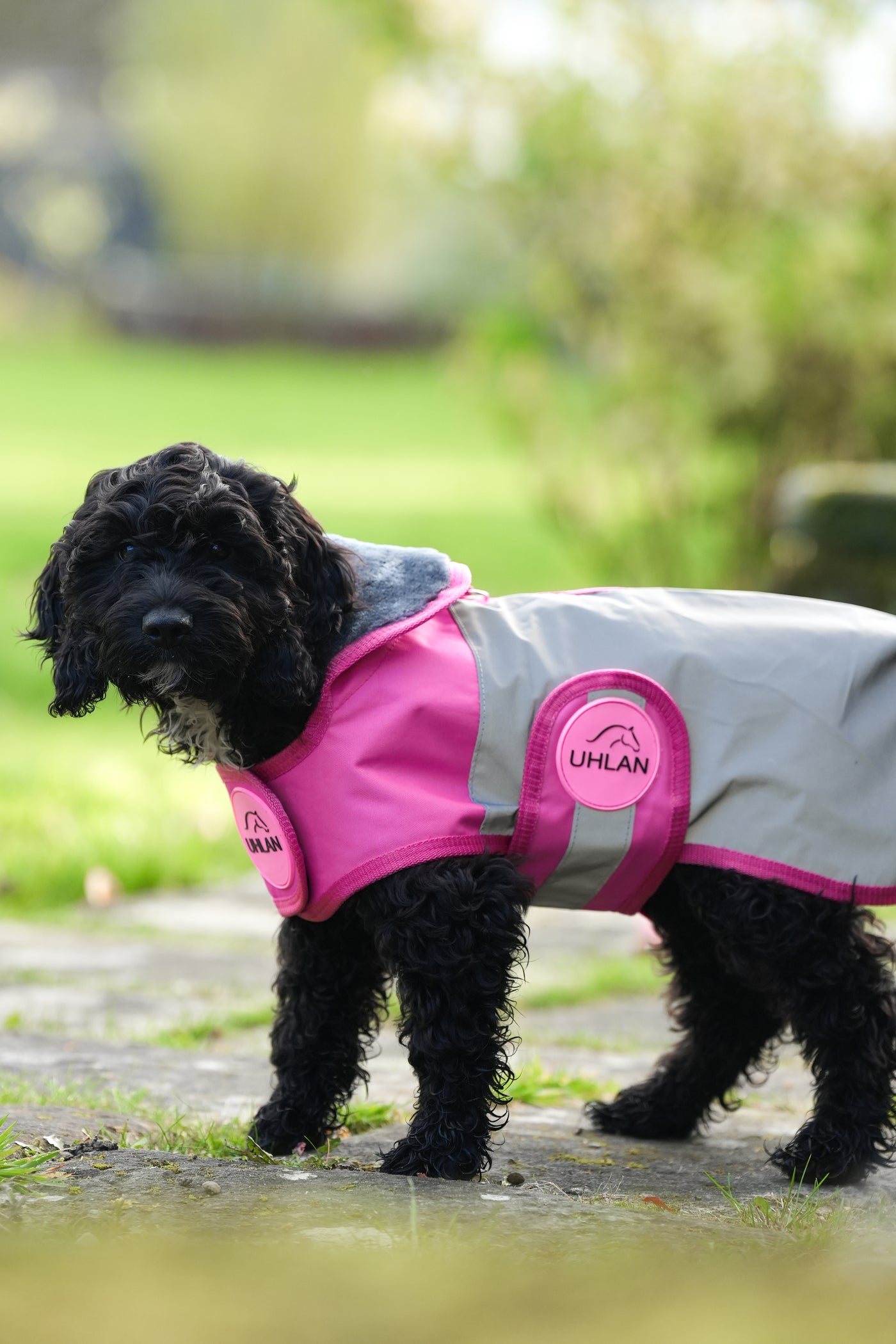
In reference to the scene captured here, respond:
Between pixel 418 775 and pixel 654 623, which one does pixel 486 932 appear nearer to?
pixel 418 775

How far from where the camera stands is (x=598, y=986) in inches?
221

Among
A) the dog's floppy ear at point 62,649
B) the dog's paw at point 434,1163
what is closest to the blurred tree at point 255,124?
the dog's floppy ear at point 62,649

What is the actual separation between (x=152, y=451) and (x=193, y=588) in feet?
37.0

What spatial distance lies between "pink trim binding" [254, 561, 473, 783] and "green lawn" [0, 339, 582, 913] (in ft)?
11.0

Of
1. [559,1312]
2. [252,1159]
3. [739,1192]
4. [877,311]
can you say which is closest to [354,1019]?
[252,1159]

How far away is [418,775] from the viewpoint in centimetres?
342

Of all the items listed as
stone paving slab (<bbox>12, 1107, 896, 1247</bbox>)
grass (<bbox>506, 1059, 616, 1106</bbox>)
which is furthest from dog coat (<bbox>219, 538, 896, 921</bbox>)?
grass (<bbox>506, 1059, 616, 1106</bbox>)

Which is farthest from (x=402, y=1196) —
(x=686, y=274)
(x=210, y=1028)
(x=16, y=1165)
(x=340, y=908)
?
(x=686, y=274)

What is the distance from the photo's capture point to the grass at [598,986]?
548cm

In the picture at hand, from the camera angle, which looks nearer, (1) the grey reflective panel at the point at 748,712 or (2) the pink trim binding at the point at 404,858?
(2) the pink trim binding at the point at 404,858

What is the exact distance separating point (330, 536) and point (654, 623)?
0.75 metres

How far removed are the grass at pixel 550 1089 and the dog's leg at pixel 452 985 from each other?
0.87m

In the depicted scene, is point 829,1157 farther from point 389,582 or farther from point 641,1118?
point 389,582

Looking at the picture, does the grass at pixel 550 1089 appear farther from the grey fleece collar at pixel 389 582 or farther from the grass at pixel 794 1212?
the grey fleece collar at pixel 389 582
